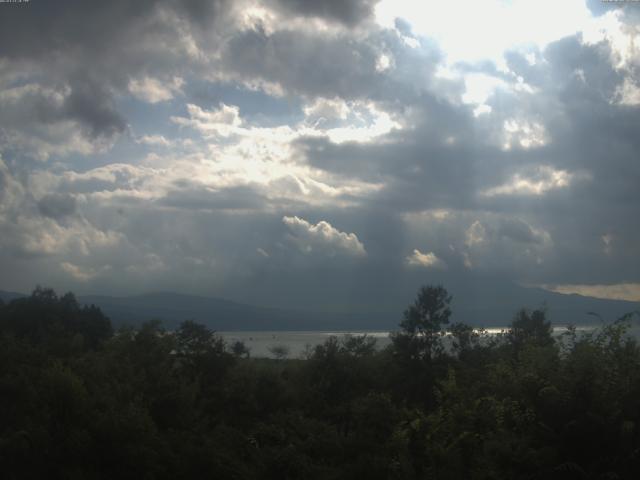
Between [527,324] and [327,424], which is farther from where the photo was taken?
[527,324]

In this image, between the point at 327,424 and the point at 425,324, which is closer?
the point at 327,424

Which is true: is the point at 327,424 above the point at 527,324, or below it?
below

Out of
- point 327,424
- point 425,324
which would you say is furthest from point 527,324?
point 327,424

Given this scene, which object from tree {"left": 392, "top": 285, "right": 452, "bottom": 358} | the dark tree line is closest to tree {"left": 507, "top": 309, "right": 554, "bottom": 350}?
tree {"left": 392, "top": 285, "right": 452, "bottom": 358}

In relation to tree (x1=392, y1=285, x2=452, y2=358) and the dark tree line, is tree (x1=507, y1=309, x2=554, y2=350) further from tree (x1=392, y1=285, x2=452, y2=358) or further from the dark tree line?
the dark tree line

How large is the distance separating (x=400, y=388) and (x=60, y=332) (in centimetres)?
4378

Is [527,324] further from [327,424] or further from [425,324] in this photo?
[327,424]

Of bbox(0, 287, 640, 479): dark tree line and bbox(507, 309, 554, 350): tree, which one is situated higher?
bbox(507, 309, 554, 350): tree

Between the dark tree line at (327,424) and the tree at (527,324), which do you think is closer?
the dark tree line at (327,424)

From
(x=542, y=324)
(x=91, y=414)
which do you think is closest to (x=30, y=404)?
(x=91, y=414)

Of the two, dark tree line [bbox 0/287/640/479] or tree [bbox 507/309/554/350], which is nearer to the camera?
dark tree line [bbox 0/287/640/479]

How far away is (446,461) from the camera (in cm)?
1889

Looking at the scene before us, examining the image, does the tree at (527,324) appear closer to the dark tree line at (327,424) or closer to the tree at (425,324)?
the tree at (425,324)

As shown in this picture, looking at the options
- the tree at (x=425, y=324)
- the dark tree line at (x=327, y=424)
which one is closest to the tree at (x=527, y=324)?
the tree at (x=425, y=324)
